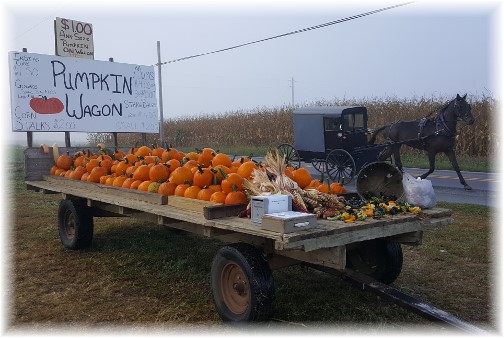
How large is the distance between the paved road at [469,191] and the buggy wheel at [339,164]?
1.24ft

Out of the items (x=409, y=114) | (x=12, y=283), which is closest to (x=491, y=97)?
(x=409, y=114)

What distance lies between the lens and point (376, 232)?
11.7 feet

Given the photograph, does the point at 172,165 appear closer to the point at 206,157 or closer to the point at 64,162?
the point at 206,157

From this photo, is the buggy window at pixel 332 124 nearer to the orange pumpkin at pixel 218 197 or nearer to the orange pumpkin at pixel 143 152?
the orange pumpkin at pixel 143 152

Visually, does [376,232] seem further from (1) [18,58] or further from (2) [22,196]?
(2) [22,196]

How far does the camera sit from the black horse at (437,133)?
12352mm

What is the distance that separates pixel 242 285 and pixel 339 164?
10353mm

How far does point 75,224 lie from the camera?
636 cm

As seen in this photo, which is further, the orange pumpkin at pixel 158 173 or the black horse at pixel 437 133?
the black horse at pixel 437 133

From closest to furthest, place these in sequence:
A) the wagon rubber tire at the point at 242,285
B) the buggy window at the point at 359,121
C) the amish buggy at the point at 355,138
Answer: the wagon rubber tire at the point at 242,285
the amish buggy at the point at 355,138
the buggy window at the point at 359,121

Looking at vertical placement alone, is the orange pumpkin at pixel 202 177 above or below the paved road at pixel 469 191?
above

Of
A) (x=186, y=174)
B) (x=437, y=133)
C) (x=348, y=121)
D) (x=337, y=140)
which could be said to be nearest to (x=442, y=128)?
(x=437, y=133)

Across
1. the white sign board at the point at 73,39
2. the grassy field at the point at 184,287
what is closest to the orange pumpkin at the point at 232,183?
the grassy field at the point at 184,287

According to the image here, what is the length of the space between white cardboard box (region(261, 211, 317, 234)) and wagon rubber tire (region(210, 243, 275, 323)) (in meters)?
0.44
